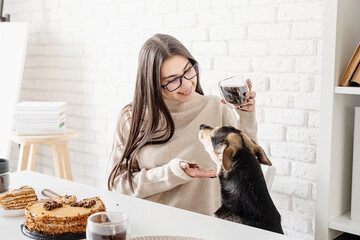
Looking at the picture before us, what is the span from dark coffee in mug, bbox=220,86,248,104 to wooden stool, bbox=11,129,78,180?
1449 millimetres

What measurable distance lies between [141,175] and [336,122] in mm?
823

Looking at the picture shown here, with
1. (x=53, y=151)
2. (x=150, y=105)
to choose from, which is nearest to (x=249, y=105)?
(x=150, y=105)

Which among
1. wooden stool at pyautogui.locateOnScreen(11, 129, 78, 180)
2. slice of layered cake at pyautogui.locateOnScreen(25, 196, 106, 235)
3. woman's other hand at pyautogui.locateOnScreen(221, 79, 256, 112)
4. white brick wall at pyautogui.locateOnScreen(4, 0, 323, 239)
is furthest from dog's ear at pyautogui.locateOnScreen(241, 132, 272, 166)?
wooden stool at pyautogui.locateOnScreen(11, 129, 78, 180)

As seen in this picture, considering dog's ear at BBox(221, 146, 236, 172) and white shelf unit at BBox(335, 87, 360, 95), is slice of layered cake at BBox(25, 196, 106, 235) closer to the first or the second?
dog's ear at BBox(221, 146, 236, 172)

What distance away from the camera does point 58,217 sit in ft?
4.11

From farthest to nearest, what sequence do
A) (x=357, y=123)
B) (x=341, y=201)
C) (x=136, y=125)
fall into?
1. (x=136, y=125)
2. (x=341, y=201)
3. (x=357, y=123)

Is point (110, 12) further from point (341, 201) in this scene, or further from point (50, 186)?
point (341, 201)

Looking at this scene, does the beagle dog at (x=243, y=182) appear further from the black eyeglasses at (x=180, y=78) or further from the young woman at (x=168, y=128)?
the black eyeglasses at (x=180, y=78)

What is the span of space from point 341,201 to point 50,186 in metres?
1.11

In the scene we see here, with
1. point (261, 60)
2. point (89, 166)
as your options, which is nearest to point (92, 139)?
point (89, 166)

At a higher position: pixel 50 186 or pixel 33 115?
pixel 33 115

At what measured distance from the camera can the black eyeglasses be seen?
1.87m

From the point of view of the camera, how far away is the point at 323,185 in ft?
4.84

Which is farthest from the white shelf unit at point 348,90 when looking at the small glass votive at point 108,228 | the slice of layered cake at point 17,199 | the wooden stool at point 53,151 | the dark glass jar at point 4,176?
the wooden stool at point 53,151
